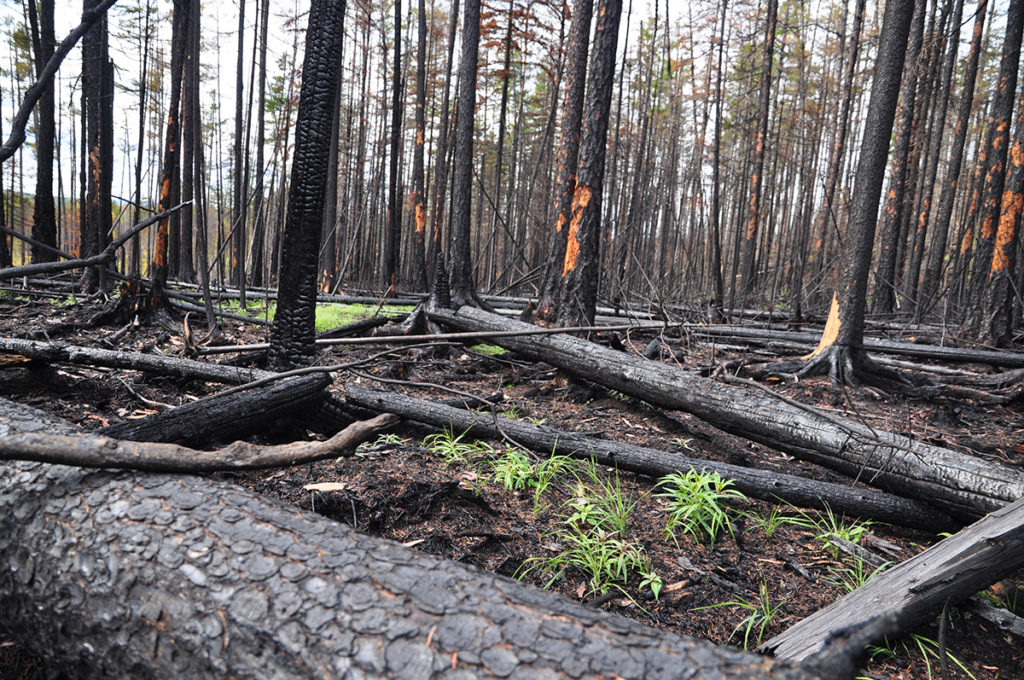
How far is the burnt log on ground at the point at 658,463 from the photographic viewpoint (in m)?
2.86

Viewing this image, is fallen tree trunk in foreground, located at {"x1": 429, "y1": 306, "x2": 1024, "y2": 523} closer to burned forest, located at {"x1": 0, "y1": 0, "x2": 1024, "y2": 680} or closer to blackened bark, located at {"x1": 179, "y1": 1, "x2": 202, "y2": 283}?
burned forest, located at {"x1": 0, "y1": 0, "x2": 1024, "y2": 680}

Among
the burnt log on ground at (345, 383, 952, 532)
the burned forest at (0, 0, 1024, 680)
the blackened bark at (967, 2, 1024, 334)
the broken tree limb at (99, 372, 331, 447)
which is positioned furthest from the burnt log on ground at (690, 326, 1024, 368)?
the broken tree limb at (99, 372, 331, 447)

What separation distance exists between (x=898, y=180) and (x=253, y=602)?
10240mm

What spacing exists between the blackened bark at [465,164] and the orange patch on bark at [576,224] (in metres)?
2.11

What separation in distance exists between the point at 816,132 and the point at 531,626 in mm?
22753

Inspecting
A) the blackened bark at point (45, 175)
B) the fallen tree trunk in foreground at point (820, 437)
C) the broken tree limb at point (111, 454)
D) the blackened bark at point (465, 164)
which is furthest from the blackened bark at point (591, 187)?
the blackened bark at point (45, 175)

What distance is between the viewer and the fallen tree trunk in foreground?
8.70 feet

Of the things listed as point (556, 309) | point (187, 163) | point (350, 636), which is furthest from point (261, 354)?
point (187, 163)

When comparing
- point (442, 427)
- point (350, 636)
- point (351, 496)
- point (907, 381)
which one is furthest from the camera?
point (907, 381)

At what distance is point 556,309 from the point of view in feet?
20.6

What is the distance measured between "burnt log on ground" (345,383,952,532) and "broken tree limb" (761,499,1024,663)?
78 cm

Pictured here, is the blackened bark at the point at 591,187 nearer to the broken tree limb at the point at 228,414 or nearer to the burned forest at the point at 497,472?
the burned forest at the point at 497,472

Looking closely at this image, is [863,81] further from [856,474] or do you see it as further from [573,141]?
[856,474]

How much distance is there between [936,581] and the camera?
6.56 feet
